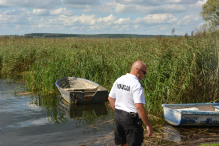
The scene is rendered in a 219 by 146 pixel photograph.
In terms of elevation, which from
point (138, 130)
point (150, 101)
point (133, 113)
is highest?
point (133, 113)

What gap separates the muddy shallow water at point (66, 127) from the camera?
6219 millimetres

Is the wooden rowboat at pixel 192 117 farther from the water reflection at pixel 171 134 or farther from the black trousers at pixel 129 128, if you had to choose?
the black trousers at pixel 129 128

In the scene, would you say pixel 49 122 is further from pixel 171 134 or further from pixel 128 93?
pixel 128 93

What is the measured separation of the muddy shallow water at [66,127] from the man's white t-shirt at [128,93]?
2668 mm

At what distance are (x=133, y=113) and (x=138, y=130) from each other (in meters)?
0.29

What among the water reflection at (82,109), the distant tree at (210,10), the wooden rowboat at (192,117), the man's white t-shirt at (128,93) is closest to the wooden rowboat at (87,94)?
the water reflection at (82,109)

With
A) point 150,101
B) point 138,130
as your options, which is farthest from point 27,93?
point 138,130

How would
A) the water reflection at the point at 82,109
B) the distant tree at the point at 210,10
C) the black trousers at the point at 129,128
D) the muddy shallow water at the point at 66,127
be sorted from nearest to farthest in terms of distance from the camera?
1. the black trousers at the point at 129,128
2. the muddy shallow water at the point at 66,127
3. the water reflection at the point at 82,109
4. the distant tree at the point at 210,10

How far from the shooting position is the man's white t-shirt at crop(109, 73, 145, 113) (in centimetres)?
337

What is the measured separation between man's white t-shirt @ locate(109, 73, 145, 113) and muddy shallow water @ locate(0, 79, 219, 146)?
2.67 metres

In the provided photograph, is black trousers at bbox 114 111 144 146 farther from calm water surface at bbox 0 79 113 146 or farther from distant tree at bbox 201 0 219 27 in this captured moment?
distant tree at bbox 201 0 219 27

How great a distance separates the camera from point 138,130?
11.7ft

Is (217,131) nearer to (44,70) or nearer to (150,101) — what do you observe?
(150,101)

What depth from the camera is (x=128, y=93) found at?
350 centimetres
